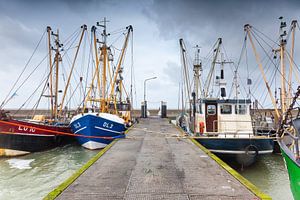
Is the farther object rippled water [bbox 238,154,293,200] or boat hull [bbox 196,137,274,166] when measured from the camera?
boat hull [bbox 196,137,274,166]

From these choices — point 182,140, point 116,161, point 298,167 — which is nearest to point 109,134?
point 182,140

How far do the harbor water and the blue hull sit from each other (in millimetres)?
907

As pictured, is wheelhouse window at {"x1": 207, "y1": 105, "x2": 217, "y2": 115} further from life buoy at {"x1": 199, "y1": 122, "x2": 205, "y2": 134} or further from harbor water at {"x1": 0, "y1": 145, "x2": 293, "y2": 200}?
harbor water at {"x1": 0, "y1": 145, "x2": 293, "y2": 200}

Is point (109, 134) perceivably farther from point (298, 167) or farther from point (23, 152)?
point (298, 167)

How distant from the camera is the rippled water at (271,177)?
1005cm

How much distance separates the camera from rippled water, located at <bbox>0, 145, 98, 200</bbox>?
9.64m

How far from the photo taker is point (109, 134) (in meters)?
18.1

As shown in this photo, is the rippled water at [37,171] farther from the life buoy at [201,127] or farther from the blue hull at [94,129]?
the life buoy at [201,127]

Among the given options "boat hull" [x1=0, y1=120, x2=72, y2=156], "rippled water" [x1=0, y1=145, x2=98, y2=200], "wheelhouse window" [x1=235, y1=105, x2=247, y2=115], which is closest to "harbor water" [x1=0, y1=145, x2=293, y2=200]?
"rippled water" [x1=0, y1=145, x2=98, y2=200]

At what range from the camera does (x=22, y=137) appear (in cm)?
1684

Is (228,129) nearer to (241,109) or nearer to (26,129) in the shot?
(241,109)

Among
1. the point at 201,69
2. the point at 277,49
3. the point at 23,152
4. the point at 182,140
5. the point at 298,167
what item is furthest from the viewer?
the point at 201,69

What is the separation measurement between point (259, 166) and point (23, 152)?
1585cm

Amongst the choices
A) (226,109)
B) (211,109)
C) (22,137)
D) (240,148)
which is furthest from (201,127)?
(22,137)
